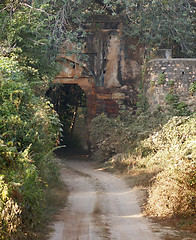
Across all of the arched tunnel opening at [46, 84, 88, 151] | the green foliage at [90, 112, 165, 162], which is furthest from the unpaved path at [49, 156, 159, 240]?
the arched tunnel opening at [46, 84, 88, 151]

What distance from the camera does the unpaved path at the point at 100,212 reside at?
7.00 m

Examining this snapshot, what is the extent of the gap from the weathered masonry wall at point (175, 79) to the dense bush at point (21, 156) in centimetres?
695

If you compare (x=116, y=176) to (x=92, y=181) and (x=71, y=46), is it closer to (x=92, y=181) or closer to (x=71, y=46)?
(x=92, y=181)

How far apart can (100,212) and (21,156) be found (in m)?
2.77

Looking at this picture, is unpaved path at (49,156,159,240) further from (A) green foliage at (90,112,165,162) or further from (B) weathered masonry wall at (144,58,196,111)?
(B) weathered masonry wall at (144,58,196,111)

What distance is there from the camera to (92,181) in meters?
12.2

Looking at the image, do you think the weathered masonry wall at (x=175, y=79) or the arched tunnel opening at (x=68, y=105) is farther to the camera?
the arched tunnel opening at (x=68, y=105)

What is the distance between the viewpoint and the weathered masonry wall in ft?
52.5

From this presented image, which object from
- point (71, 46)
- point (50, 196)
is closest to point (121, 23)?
point (71, 46)

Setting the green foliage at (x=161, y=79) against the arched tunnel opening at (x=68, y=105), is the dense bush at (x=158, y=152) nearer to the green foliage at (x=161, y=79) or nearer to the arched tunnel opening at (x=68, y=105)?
the green foliage at (x=161, y=79)

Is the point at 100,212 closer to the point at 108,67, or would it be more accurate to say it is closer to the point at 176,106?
the point at 176,106

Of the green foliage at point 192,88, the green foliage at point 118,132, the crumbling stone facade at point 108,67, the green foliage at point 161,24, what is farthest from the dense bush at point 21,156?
the green foliage at point 161,24

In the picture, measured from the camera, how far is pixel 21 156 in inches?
260

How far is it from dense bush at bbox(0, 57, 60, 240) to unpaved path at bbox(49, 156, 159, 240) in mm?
640
